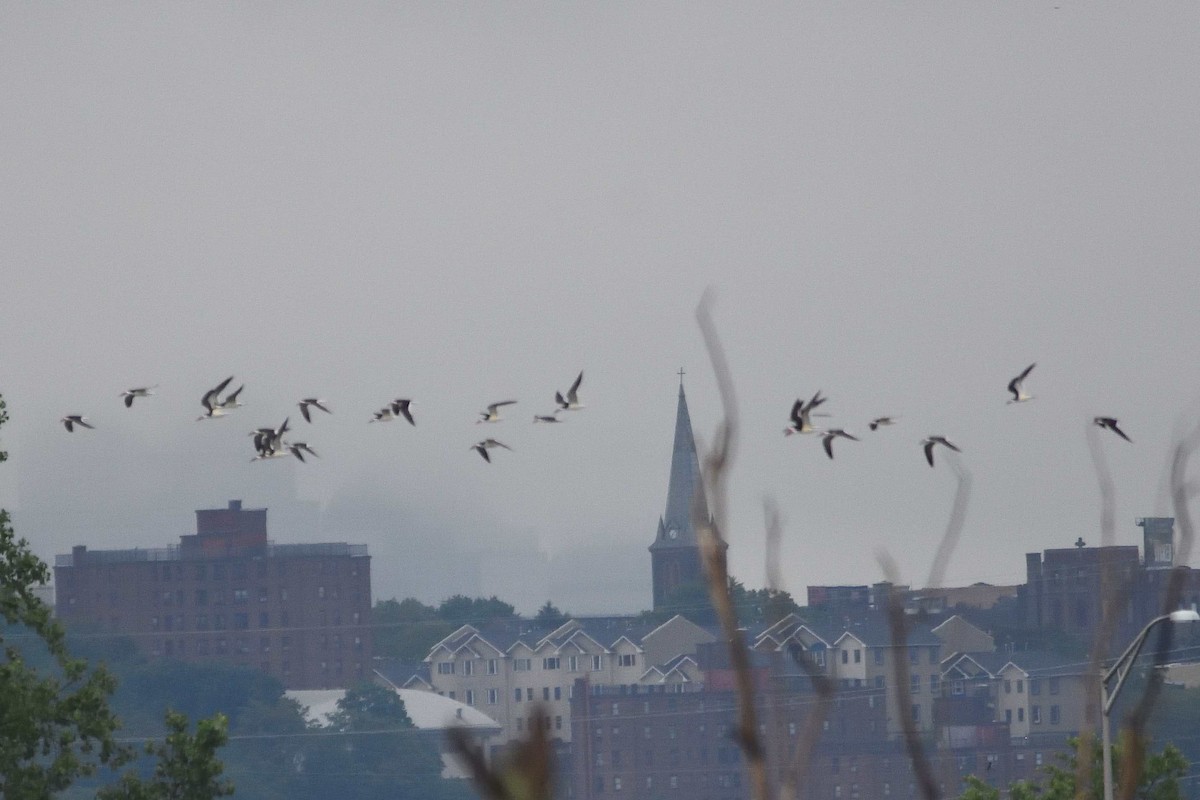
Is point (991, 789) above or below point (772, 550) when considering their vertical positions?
below

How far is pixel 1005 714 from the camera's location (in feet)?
553

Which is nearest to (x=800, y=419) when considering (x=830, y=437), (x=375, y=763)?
(x=830, y=437)

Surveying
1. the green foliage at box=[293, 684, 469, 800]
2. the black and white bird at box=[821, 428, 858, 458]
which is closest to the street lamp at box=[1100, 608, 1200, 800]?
the black and white bird at box=[821, 428, 858, 458]

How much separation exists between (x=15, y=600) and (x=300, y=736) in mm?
154719

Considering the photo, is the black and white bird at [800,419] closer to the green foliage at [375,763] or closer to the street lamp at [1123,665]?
the street lamp at [1123,665]

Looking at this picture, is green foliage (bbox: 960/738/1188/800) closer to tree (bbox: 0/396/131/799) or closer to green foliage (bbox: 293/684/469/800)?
tree (bbox: 0/396/131/799)

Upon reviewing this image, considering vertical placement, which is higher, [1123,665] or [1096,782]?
[1123,665]

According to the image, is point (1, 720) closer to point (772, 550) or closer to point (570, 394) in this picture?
point (570, 394)

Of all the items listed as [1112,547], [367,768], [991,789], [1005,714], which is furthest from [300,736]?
[1112,547]

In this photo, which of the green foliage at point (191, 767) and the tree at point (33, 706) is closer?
the tree at point (33, 706)

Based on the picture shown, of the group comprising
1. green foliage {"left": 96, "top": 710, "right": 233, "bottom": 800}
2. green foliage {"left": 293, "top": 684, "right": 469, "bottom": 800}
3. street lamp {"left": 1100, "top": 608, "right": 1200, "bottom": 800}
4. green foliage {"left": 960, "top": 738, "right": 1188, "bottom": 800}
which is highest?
street lamp {"left": 1100, "top": 608, "right": 1200, "bottom": 800}

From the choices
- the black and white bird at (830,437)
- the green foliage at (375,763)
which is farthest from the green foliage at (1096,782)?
the green foliage at (375,763)

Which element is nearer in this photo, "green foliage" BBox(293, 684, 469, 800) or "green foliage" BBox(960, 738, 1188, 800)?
"green foliage" BBox(960, 738, 1188, 800)

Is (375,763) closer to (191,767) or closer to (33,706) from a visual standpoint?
(191,767)
